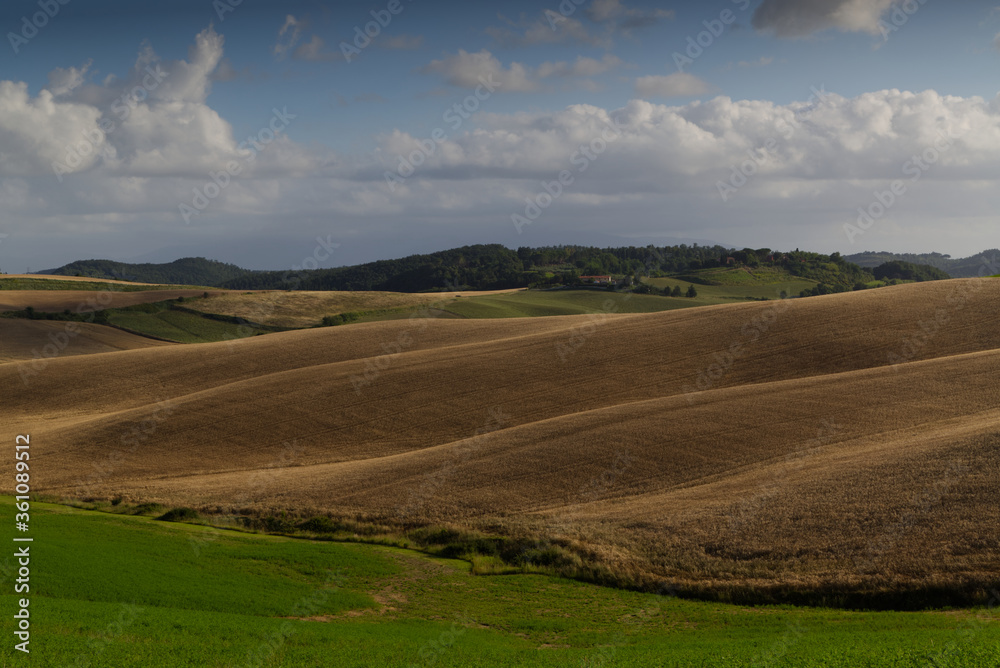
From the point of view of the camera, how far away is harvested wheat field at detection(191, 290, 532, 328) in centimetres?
10244

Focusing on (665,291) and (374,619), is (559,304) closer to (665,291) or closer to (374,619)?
(665,291)

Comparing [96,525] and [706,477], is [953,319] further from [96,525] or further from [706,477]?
[96,525]

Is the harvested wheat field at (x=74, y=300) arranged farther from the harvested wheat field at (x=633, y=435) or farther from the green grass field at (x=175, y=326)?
the harvested wheat field at (x=633, y=435)

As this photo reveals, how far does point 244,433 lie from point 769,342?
33.3 metres

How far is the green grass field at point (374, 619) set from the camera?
13438mm

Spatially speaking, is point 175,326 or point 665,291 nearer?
point 175,326

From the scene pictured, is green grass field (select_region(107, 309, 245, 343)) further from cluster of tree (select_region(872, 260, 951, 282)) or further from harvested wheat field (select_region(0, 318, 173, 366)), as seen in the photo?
cluster of tree (select_region(872, 260, 951, 282))

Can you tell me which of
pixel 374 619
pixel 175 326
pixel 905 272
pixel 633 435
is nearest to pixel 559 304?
pixel 175 326

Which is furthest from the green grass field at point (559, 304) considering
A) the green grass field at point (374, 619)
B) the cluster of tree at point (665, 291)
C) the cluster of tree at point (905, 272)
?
the cluster of tree at point (905, 272)

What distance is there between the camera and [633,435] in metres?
31.9

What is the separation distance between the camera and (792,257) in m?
179

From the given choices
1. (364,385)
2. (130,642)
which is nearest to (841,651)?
(130,642)

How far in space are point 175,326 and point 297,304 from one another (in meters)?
18.8

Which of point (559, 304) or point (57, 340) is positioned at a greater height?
point (559, 304)
